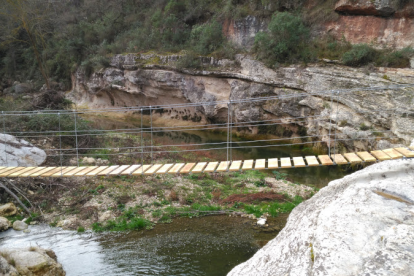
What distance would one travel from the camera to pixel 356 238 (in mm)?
3104

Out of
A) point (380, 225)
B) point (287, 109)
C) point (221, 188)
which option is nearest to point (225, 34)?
point (287, 109)

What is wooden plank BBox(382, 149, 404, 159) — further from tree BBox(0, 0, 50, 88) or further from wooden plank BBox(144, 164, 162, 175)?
tree BBox(0, 0, 50, 88)

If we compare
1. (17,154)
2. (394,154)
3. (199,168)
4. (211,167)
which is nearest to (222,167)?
(211,167)

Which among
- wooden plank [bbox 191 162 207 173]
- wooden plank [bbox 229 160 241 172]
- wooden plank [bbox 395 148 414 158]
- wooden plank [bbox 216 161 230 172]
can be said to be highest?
wooden plank [bbox 395 148 414 158]

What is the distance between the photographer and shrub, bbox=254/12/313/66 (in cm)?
1412

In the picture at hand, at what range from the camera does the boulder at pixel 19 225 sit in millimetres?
7074

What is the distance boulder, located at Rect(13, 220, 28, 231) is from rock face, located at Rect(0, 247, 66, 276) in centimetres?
183

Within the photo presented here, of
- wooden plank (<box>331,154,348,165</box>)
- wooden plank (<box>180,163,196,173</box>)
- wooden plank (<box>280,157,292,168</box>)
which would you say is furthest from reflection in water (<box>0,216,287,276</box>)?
wooden plank (<box>331,154,348,165</box>)

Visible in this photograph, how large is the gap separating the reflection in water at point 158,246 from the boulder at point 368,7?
9610mm

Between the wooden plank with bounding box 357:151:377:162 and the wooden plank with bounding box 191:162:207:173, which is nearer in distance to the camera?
the wooden plank with bounding box 357:151:377:162

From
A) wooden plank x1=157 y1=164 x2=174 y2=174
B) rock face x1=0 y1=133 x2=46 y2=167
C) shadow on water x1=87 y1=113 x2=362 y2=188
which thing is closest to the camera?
wooden plank x1=157 y1=164 x2=174 y2=174

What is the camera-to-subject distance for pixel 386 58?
38.1ft

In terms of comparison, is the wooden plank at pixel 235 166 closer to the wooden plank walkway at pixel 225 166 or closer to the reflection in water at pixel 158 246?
the wooden plank walkway at pixel 225 166

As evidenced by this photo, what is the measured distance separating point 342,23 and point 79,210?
12.8 metres
